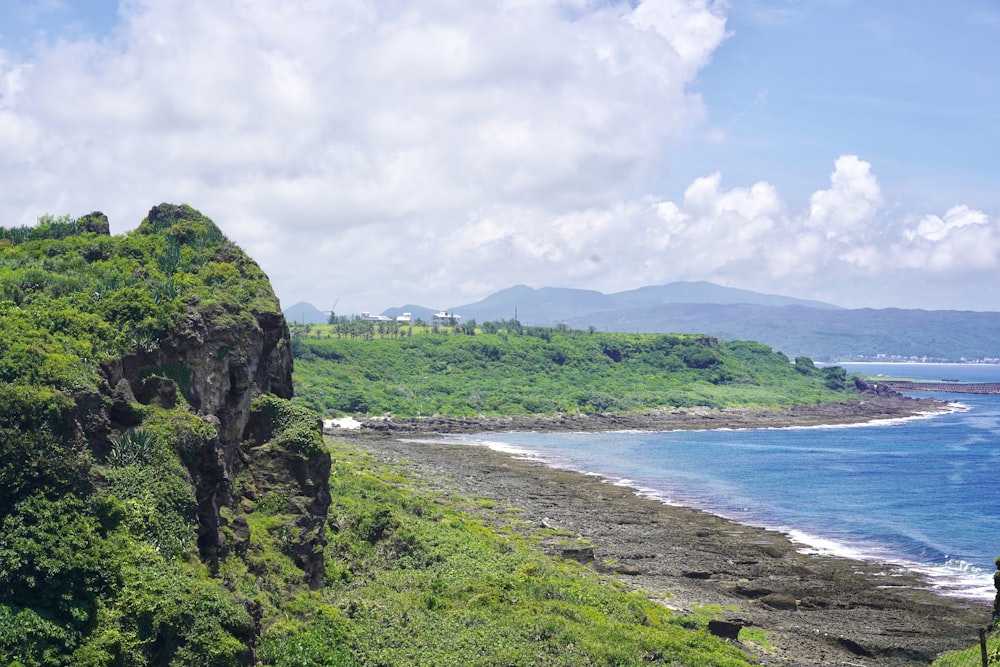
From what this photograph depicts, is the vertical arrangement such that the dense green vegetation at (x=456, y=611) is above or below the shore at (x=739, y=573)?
above

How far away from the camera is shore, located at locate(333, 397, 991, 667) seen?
137 ft

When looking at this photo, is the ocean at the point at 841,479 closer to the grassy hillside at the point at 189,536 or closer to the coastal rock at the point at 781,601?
the coastal rock at the point at 781,601

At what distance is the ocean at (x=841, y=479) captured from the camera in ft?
210

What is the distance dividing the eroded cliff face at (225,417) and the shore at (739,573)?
71.7 ft

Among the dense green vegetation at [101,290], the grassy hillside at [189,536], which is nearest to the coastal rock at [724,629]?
the grassy hillside at [189,536]

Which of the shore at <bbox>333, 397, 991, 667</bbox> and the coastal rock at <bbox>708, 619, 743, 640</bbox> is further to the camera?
the shore at <bbox>333, 397, 991, 667</bbox>

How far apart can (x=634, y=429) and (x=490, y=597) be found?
12724cm

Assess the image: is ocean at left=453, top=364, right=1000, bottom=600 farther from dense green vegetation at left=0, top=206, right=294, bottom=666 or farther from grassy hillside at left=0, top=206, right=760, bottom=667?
dense green vegetation at left=0, top=206, right=294, bottom=666

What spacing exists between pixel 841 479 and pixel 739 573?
50.2 m

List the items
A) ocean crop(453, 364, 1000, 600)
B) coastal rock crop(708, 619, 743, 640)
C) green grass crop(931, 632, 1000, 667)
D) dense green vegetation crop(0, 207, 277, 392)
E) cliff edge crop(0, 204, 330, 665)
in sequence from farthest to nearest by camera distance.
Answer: ocean crop(453, 364, 1000, 600), coastal rock crop(708, 619, 743, 640), dense green vegetation crop(0, 207, 277, 392), green grass crop(931, 632, 1000, 667), cliff edge crop(0, 204, 330, 665)

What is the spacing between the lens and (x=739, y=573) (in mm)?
54906

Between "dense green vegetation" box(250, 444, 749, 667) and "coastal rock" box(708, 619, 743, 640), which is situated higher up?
"dense green vegetation" box(250, 444, 749, 667)

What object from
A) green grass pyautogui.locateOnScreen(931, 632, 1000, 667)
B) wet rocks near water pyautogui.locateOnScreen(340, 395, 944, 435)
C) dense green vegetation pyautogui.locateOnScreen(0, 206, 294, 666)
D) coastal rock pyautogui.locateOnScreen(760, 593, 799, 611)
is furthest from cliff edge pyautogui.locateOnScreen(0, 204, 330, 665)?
wet rocks near water pyautogui.locateOnScreen(340, 395, 944, 435)

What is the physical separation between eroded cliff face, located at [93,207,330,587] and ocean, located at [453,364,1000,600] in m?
39.5
